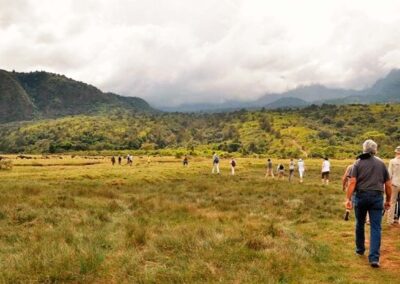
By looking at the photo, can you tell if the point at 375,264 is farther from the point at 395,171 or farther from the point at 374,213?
the point at 395,171

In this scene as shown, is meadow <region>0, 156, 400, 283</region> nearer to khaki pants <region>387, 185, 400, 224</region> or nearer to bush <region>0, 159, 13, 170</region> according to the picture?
khaki pants <region>387, 185, 400, 224</region>

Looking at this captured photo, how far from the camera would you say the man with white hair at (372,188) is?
1043 cm

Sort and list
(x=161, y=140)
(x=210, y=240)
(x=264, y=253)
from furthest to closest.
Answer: (x=161, y=140) < (x=210, y=240) < (x=264, y=253)

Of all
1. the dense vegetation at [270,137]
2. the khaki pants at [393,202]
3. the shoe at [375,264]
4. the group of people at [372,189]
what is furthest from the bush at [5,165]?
the dense vegetation at [270,137]

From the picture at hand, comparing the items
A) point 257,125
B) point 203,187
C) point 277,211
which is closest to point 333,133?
point 257,125

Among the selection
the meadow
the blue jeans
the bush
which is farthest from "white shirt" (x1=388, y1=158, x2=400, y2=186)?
the bush

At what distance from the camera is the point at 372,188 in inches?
412

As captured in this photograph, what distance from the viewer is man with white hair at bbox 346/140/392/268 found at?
34.2 feet

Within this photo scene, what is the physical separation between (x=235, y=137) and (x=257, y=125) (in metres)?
14.7

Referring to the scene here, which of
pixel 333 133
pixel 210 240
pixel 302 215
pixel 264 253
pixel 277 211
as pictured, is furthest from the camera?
pixel 333 133

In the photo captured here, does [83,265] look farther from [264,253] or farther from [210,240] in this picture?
[264,253]

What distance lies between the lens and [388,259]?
1123 centimetres

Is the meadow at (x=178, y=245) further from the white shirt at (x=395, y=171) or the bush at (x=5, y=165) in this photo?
the bush at (x=5, y=165)

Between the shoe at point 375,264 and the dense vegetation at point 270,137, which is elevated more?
the dense vegetation at point 270,137
